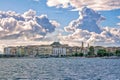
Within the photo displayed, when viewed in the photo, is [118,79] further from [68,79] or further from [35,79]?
[35,79]

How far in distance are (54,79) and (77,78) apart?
4.78 m

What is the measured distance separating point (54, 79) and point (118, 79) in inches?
→ 407

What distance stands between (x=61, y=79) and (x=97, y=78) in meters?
6.57

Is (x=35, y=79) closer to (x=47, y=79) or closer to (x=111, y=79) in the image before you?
(x=47, y=79)

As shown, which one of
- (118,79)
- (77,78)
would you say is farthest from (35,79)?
(118,79)

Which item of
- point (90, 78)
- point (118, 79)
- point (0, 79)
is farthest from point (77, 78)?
point (0, 79)

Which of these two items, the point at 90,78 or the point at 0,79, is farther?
the point at 90,78

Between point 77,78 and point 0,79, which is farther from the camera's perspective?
point 77,78

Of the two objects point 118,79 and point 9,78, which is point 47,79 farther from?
point 118,79

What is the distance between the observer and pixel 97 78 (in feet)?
251

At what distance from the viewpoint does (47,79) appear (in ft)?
241

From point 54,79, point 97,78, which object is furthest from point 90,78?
point 54,79

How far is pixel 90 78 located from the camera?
2997 inches

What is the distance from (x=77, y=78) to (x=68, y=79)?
9.14ft
